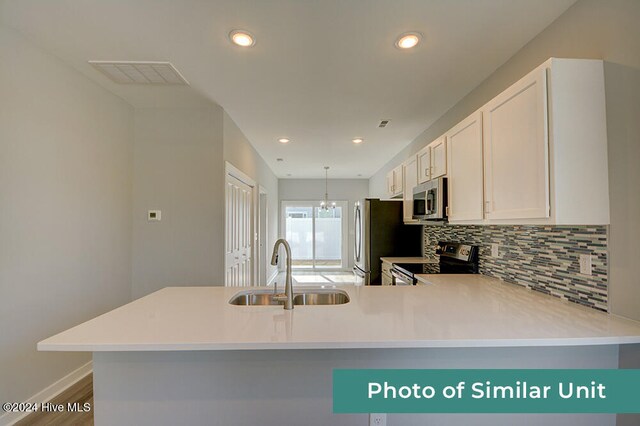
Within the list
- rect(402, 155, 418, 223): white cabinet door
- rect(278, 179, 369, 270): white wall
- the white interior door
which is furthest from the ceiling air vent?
rect(278, 179, 369, 270): white wall

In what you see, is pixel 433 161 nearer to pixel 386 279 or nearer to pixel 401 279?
pixel 401 279

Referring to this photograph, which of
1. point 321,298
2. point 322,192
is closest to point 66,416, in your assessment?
point 321,298

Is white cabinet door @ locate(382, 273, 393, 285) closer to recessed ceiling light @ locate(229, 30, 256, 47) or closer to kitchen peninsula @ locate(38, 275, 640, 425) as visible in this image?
kitchen peninsula @ locate(38, 275, 640, 425)

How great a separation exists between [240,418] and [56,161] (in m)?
2.32

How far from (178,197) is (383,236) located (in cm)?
264

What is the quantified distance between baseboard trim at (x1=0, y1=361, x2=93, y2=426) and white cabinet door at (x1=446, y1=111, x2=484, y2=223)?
3.30 metres

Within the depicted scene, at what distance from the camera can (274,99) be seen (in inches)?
117

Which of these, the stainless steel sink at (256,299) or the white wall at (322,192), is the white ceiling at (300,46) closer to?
the stainless steel sink at (256,299)

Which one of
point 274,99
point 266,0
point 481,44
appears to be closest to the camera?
point 266,0

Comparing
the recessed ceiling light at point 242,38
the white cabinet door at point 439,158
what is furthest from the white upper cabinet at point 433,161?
the recessed ceiling light at point 242,38

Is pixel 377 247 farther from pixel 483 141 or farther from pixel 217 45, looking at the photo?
pixel 217 45

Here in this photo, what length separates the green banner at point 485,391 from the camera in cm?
123

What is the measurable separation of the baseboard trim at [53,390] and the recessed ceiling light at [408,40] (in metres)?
3.51

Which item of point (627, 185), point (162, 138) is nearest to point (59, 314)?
point (162, 138)
